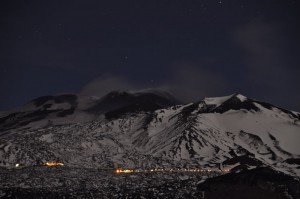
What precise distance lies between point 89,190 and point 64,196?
64.8 ft

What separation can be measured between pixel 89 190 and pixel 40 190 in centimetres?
1678

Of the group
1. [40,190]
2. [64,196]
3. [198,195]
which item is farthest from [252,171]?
[40,190]

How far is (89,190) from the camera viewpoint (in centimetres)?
18125

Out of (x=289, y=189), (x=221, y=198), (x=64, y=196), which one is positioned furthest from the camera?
(x=64, y=196)

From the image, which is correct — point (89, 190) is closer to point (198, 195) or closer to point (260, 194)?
point (198, 195)

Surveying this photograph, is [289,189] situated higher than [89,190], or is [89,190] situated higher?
[289,189]

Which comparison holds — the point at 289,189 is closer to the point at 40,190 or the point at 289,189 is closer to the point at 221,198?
the point at 221,198

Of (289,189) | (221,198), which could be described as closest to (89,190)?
(221,198)

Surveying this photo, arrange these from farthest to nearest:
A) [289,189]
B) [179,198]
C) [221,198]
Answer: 1. [179,198]
2. [221,198]
3. [289,189]

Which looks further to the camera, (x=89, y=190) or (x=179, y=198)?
(x=89, y=190)

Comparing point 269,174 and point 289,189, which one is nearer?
point 289,189

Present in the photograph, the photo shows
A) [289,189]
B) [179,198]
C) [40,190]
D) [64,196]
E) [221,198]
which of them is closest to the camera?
[289,189]

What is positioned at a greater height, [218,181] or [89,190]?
[218,181]

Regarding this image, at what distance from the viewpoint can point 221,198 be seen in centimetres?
13725
